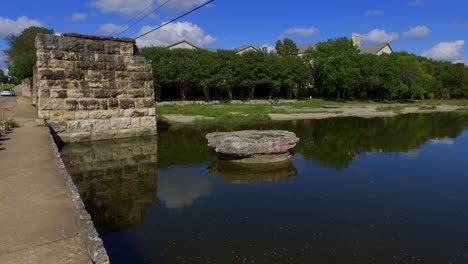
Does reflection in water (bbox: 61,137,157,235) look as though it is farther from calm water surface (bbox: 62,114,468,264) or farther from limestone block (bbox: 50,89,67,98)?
limestone block (bbox: 50,89,67,98)

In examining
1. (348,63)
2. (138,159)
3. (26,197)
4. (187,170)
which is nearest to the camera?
(26,197)

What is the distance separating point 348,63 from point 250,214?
6338 centimetres

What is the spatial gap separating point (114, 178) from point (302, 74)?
5673cm

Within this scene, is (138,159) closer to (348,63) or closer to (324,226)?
(324,226)

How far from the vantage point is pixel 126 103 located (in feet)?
62.7

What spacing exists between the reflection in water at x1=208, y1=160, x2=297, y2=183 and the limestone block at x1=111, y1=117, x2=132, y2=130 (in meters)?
6.40

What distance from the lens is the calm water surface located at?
7238mm

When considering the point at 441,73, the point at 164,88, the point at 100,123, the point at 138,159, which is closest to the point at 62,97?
the point at 100,123

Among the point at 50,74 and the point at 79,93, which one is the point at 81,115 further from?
the point at 50,74

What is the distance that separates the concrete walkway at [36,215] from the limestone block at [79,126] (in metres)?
7.15

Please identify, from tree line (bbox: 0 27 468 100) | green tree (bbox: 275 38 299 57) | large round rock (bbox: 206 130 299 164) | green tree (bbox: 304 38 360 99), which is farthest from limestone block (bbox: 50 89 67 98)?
green tree (bbox: 275 38 299 57)

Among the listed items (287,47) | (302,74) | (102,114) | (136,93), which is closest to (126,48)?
(136,93)

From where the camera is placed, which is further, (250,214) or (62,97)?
(62,97)

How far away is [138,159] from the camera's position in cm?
Result: 1514
